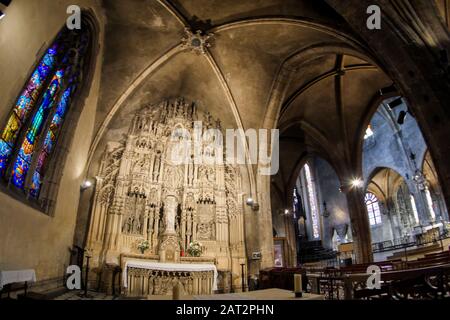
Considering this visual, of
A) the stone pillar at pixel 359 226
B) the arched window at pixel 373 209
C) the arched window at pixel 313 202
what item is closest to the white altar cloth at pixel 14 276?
the stone pillar at pixel 359 226

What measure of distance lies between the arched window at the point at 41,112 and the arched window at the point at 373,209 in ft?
85.8

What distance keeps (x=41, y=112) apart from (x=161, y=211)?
585 cm

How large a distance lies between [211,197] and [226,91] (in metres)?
5.18

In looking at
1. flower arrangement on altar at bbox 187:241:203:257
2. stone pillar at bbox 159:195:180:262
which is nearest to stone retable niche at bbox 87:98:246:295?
stone pillar at bbox 159:195:180:262

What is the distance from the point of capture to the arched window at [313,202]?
28.5 m

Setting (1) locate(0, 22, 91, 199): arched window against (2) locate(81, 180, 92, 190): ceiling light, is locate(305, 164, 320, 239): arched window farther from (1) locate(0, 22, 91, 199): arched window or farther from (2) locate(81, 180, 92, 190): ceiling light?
(1) locate(0, 22, 91, 199): arched window

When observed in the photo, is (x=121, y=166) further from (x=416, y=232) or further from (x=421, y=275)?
(x=416, y=232)

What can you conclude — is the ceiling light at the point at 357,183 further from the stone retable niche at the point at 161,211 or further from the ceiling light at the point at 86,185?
the ceiling light at the point at 86,185

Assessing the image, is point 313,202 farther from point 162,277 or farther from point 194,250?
point 162,277

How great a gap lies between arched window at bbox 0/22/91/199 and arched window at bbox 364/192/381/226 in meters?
26.2

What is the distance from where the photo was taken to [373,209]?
88.0ft

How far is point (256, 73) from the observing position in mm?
13594

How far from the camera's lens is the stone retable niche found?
10.5m

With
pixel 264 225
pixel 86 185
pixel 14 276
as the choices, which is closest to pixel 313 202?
pixel 264 225
